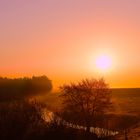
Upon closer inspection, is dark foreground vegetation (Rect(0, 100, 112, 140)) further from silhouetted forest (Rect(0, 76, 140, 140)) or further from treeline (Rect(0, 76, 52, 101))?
treeline (Rect(0, 76, 52, 101))

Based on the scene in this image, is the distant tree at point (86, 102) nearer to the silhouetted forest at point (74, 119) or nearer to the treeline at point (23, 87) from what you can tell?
the silhouetted forest at point (74, 119)

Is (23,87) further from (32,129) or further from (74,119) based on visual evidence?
(32,129)

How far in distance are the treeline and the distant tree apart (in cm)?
4835

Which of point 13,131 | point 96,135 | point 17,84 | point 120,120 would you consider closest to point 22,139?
point 13,131

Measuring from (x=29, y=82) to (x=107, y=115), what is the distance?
246 feet

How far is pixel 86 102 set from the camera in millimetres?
79875

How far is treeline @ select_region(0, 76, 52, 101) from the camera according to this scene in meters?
134

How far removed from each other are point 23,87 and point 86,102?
77.5 metres

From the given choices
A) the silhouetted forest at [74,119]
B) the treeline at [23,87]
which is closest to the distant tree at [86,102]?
the silhouetted forest at [74,119]

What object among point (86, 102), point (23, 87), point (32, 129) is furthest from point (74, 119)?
point (23, 87)

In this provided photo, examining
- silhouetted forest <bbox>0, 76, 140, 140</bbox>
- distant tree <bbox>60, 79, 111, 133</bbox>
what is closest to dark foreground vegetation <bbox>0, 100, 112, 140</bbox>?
silhouetted forest <bbox>0, 76, 140, 140</bbox>

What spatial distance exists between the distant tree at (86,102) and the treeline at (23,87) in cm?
4835

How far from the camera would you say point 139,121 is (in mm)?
89875

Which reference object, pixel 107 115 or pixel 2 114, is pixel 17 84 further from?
pixel 2 114
